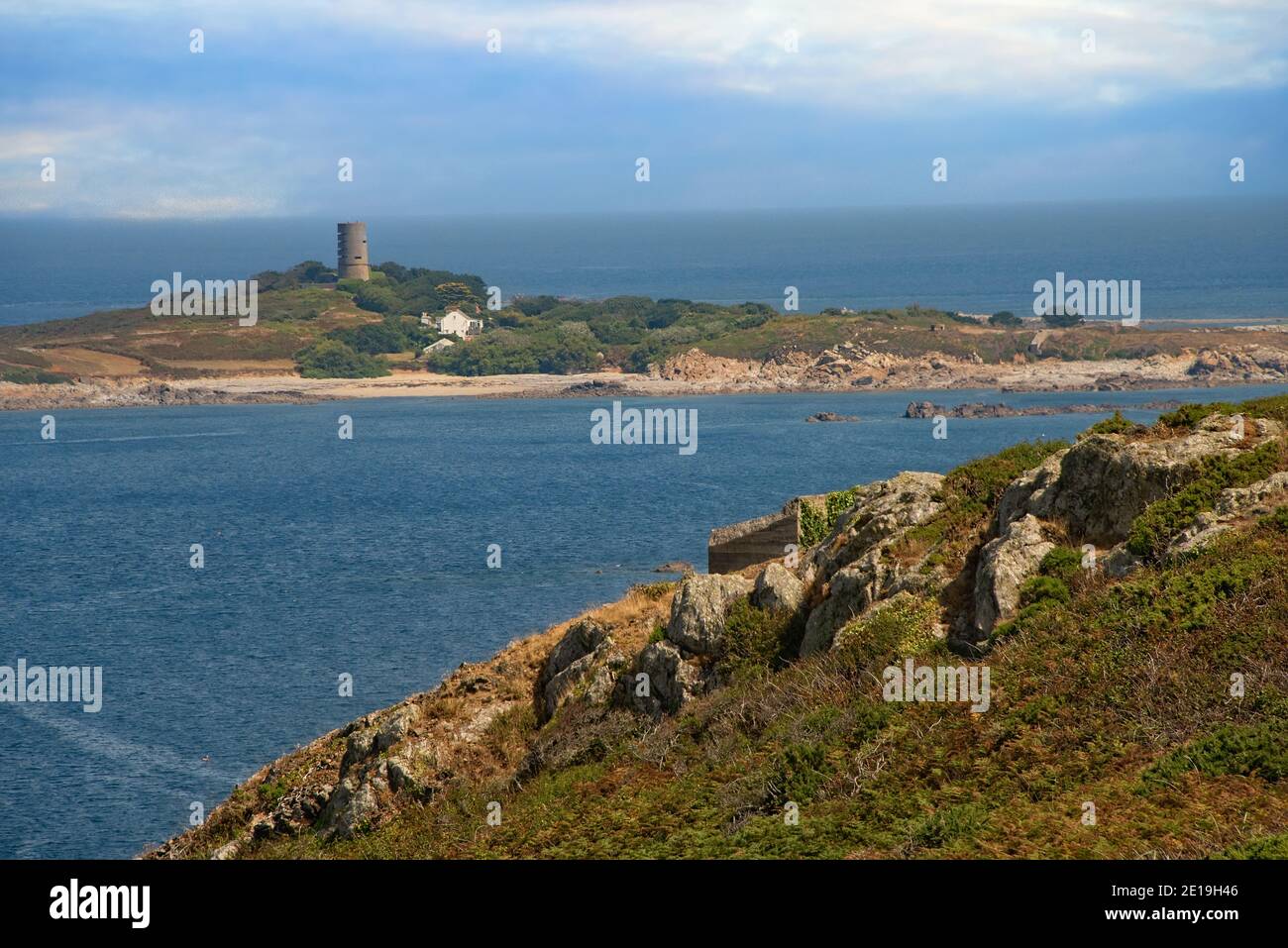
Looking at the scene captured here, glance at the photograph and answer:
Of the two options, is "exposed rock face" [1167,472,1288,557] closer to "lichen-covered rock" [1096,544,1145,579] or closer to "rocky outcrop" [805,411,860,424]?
"lichen-covered rock" [1096,544,1145,579]

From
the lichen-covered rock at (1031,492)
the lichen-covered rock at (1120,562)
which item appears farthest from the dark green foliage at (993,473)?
the lichen-covered rock at (1120,562)

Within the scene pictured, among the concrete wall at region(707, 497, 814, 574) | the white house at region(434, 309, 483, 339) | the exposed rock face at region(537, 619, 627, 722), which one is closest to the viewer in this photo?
the exposed rock face at region(537, 619, 627, 722)

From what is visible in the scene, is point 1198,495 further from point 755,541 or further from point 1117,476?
point 755,541

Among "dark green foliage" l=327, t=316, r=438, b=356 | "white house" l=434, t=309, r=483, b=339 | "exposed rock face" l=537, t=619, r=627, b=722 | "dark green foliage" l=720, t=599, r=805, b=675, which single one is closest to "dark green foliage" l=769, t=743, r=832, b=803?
"dark green foliage" l=720, t=599, r=805, b=675

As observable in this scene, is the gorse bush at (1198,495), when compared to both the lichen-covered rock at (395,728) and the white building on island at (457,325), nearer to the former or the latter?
the lichen-covered rock at (395,728)

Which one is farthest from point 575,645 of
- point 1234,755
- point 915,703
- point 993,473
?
point 1234,755
